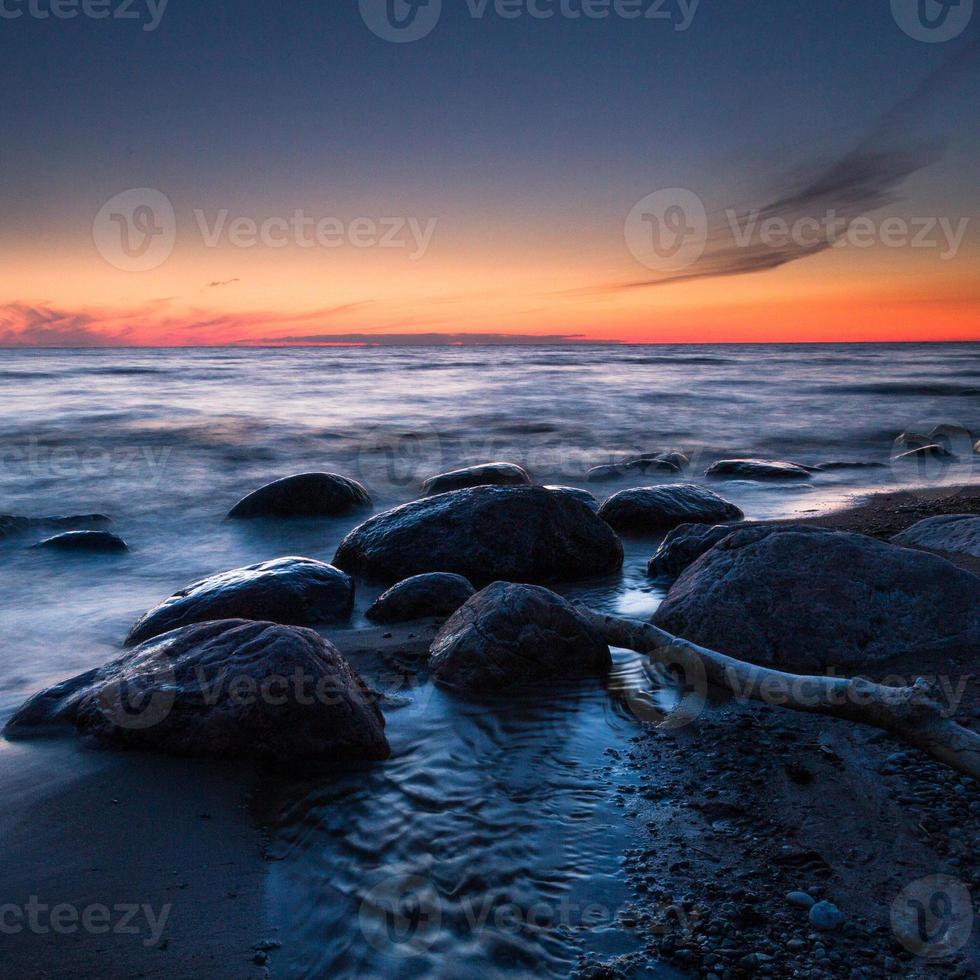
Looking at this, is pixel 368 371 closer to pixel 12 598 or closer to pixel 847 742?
pixel 12 598

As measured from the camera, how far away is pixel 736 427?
62.7ft

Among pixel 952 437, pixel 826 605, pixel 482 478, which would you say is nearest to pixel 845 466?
pixel 952 437

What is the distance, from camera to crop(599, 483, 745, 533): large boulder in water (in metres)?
7.55

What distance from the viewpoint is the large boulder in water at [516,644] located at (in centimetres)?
405

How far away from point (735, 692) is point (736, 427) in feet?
53.3

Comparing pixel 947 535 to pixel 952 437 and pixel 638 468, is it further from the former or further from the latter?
pixel 952 437

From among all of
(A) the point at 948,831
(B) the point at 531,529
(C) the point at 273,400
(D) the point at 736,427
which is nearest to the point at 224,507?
(B) the point at 531,529

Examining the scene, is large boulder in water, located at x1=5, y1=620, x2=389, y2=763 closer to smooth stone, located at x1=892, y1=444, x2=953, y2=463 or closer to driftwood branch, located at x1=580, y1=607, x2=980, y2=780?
driftwood branch, located at x1=580, y1=607, x2=980, y2=780

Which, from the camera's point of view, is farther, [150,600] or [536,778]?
[150,600]

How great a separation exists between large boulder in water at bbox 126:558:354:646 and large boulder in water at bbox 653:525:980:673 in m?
2.13

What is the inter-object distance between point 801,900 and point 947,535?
439cm

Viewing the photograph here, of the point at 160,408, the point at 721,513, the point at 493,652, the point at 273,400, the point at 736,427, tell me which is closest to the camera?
the point at 493,652

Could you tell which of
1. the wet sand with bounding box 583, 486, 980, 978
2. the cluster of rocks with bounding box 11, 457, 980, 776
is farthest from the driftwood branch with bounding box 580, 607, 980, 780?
the cluster of rocks with bounding box 11, 457, 980, 776

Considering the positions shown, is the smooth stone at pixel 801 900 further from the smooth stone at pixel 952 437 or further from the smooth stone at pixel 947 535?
the smooth stone at pixel 952 437
